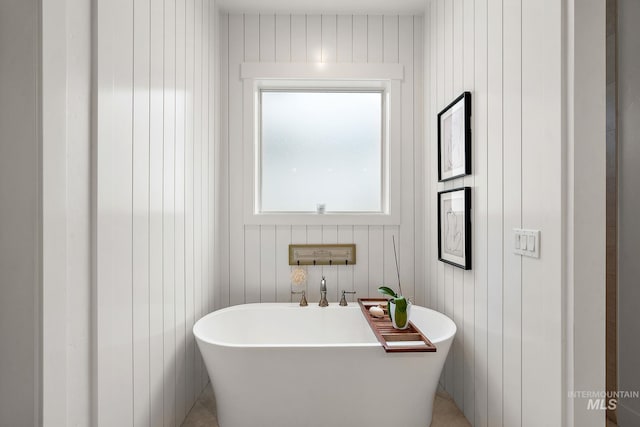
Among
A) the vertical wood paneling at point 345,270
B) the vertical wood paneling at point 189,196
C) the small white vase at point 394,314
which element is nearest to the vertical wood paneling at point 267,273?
the vertical wood paneling at point 345,270

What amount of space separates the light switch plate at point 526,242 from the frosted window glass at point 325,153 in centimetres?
136

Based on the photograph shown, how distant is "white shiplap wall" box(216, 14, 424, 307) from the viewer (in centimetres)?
249

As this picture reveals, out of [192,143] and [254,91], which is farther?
[254,91]

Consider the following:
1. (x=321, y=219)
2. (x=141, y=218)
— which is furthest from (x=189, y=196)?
(x=321, y=219)

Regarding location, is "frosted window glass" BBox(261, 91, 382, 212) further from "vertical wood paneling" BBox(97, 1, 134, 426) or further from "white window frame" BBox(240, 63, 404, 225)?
"vertical wood paneling" BBox(97, 1, 134, 426)

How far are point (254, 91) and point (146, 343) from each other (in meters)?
1.84

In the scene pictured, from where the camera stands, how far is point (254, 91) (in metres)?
2.52

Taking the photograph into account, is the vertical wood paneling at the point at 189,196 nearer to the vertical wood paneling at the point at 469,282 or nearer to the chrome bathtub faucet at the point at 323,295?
the chrome bathtub faucet at the point at 323,295

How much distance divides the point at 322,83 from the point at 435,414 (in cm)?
233

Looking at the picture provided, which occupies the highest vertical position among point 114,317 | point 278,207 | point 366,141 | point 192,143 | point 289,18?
point 289,18

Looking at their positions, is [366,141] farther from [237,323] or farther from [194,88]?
[237,323]

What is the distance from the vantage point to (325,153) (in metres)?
2.70

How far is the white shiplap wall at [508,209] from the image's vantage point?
118cm
